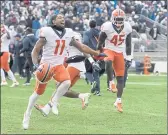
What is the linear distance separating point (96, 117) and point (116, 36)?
81.2 inches

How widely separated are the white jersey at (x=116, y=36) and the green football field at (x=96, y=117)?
129cm

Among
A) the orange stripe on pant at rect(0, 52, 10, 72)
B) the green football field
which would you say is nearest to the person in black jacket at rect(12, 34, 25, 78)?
the orange stripe on pant at rect(0, 52, 10, 72)

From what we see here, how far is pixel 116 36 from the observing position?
13.0 m

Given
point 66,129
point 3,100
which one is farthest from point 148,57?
point 66,129

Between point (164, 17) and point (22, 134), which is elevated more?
point (22, 134)

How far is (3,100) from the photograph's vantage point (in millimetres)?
15211

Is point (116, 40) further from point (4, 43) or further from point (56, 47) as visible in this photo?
point (4, 43)

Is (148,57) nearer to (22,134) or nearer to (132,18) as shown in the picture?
(132,18)

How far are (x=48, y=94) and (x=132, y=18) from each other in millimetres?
17687

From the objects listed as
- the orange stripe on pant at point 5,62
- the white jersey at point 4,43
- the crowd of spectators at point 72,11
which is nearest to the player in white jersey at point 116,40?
the orange stripe on pant at point 5,62

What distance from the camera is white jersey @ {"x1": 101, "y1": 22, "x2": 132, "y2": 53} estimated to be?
12930 millimetres

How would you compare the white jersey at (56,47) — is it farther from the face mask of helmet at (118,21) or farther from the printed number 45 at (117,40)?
the printed number 45 at (117,40)

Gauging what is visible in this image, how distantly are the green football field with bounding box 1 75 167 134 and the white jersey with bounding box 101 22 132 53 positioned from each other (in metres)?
1.29

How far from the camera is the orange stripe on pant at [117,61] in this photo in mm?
12680
